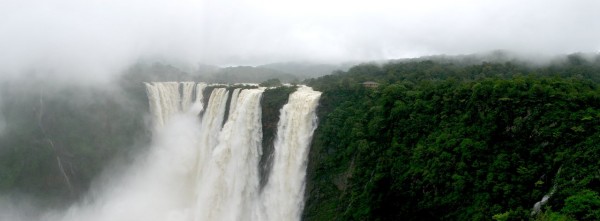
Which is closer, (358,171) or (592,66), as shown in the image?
(358,171)

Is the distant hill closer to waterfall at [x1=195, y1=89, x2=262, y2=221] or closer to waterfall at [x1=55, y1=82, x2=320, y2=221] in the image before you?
waterfall at [x1=55, y1=82, x2=320, y2=221]

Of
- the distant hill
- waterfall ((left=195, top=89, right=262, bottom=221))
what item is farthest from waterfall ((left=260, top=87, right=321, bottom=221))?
the distant hill

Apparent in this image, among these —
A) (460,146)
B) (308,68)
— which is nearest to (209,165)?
(460,146)

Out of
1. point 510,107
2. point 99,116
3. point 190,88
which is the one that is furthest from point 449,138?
point 99,116

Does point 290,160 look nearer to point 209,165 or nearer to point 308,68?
point 209,165

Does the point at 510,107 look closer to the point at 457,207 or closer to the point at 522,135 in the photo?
the point at 522,135
